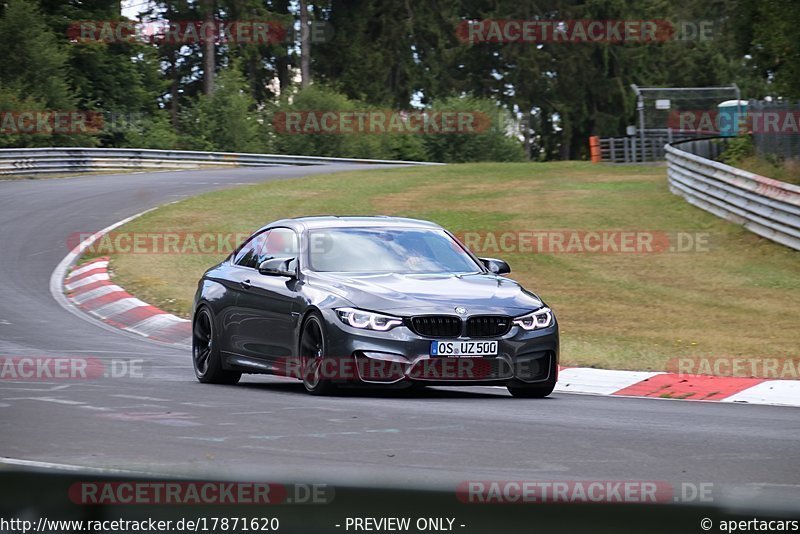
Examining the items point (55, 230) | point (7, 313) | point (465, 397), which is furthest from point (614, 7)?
point (465, 397)

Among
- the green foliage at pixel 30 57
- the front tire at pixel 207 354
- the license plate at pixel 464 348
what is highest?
the green foliage at pixel 30 57

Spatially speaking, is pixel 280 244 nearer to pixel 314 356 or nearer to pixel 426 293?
pixel 314 356

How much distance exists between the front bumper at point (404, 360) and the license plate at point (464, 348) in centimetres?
3

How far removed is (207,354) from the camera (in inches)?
458

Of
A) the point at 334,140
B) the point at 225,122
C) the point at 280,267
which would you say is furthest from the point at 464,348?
the point at 225,122

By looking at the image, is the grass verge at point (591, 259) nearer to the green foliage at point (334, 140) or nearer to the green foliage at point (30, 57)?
the green foliage at point (30, 57)

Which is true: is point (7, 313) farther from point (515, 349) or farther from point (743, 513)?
point (743, 513)

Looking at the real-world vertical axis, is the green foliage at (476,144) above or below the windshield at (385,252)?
below

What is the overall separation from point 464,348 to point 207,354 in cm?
286

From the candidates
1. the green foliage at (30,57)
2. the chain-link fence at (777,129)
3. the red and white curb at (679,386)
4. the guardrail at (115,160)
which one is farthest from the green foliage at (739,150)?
the green foliage at (30,57)

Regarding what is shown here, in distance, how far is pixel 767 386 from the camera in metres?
10.9

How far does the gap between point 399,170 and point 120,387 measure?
96.3 feet

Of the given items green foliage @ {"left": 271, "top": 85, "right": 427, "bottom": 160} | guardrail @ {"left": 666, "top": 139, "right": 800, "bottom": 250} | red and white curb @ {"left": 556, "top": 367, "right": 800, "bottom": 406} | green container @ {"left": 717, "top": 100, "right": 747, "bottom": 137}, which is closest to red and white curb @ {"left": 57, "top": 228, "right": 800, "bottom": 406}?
red and white curb @ {"left": 556, "top": 367, "right": 800, "bottom": 406}

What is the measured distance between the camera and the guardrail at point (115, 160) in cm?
3853
